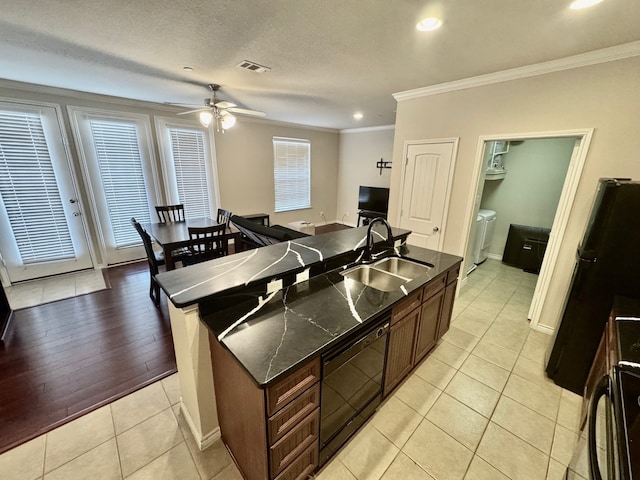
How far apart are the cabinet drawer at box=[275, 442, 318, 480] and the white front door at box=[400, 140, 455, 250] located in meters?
2.76

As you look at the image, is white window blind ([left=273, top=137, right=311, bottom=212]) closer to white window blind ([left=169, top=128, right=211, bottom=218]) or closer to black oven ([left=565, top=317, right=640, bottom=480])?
white window blind ([left=169, top=128, right=211, bottom=218])

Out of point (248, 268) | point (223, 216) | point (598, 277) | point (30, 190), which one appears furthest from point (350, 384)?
point (30, 190)

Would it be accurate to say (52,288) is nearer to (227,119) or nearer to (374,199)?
(227,119)

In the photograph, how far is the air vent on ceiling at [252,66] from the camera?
7.98 ft

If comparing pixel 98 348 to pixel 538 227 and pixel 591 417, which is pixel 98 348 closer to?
pixel 591 417

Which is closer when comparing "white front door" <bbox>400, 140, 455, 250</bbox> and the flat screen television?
"white front door" <bbox>400, 140, 455, 250</bbox>

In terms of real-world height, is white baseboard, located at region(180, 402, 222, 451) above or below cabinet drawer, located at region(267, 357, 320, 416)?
below

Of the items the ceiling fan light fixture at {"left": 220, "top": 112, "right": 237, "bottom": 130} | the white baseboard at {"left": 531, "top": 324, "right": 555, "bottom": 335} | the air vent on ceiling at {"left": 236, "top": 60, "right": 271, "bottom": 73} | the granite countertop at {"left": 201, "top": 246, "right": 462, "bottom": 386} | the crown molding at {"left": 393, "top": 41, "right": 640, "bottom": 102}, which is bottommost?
the white baseboard at {"left": 531, "top": 324, "right": 555, "bottom": 335}

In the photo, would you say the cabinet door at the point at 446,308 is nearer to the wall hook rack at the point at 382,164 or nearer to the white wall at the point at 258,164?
the wall hook rack at the point at 382,164

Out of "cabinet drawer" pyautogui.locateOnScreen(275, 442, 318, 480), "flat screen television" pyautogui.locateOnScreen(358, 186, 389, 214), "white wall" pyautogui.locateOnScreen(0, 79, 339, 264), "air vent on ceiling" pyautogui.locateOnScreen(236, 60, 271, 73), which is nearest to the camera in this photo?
"cabinet drawer" pyautogui.locateOnScreen(275, 442, 318, 480)

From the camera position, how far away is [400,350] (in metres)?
1.81

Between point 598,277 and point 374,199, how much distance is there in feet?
15.0

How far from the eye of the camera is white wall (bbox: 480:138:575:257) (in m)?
4.01

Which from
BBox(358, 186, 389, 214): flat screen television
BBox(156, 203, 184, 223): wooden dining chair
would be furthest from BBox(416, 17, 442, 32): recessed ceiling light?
BBox(358, 186, 389, 214): flat screen television
